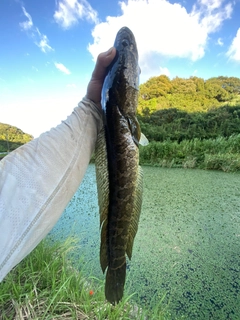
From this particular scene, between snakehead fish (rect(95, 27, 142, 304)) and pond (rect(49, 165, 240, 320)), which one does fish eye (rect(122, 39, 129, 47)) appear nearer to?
snakehead fish (rect(95, 27, 142, 304))

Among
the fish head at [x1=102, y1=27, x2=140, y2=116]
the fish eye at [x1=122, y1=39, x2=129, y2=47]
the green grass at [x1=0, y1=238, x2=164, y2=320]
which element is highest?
the fish eye at [x1=122, y1=39, x2=129, y2=47]

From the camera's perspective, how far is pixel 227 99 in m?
18.4

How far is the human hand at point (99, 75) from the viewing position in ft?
2.13

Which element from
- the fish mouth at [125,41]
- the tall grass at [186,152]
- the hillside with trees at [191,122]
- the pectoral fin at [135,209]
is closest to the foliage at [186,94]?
the hillside with trees at [191,122]

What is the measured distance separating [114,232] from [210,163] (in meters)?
6.93

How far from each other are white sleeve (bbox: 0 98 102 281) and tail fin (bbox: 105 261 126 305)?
225mm

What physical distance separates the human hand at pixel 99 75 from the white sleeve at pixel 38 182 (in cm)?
10

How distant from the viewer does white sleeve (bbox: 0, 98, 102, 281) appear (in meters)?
0.53

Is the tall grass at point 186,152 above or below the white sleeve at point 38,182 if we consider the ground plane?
below

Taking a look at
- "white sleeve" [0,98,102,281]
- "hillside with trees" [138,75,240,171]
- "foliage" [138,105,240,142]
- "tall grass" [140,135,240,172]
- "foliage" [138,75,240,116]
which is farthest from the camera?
"foliage" [138,75,240,116]

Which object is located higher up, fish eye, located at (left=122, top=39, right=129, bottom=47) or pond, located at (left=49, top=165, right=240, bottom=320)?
fish eye, located at (left=122, top=39, right=129, bottom=47)

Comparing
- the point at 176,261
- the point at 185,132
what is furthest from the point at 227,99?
the point at 176,261

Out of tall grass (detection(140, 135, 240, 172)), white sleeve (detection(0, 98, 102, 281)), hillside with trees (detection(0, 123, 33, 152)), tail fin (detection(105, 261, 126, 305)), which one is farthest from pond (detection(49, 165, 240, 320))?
hillside with trees (detection(0, 123, 33, 152))

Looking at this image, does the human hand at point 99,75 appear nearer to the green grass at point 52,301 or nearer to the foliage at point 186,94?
the green grass at point 52,301
